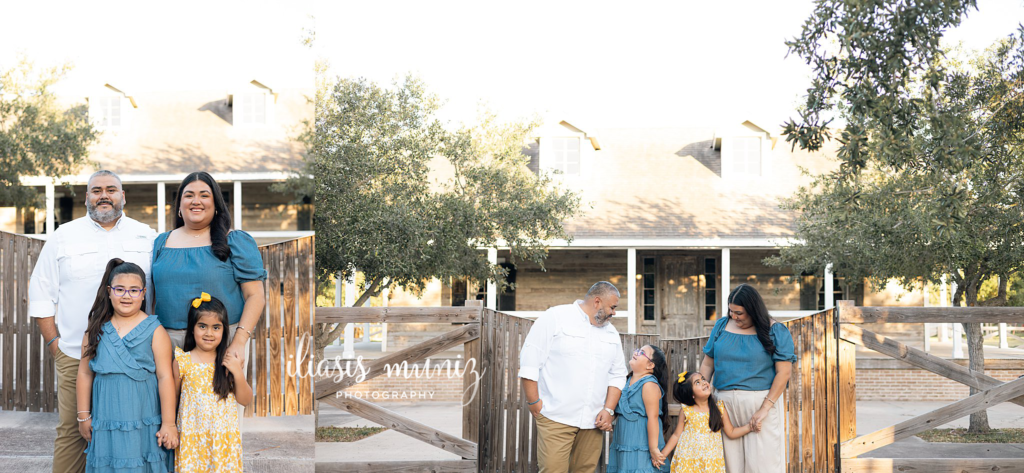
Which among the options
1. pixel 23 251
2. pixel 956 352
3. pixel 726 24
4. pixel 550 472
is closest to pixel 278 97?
pixel 23 251

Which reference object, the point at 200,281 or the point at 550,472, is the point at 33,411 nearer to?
the point at 200,281

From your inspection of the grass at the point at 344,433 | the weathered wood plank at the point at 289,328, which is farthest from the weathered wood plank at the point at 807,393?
the grass at the point at 344,433

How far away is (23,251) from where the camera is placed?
4.33 meters

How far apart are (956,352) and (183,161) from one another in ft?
41.6

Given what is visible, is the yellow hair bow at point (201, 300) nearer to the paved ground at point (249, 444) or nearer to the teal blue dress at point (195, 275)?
the teal blue dress at point (195, 275)

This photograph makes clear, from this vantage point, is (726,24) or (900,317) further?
(726,24)

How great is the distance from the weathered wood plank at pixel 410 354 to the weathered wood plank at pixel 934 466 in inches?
95.3

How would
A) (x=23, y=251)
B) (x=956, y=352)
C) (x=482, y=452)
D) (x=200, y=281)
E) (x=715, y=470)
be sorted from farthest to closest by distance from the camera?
1. (x=956, y=352)
2. (x=482, y=452)
3. (x=23, y=251)
4. (x=715, y=470)
5. (x=200, y=281)

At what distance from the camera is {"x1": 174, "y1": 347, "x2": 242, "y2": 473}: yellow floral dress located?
2916 millimetres

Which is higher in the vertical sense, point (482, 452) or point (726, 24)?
point (726, 24)

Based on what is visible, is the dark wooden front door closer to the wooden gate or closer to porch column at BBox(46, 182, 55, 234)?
the wooden gate

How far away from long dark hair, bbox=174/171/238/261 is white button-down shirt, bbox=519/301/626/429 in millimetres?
1726

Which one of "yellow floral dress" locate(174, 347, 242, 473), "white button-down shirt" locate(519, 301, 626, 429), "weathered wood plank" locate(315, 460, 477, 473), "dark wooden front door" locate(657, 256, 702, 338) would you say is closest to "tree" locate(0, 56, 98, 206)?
"yellow floral dress" locate(174, 347, 242, 473)

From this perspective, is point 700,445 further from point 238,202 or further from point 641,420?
point 238,202
